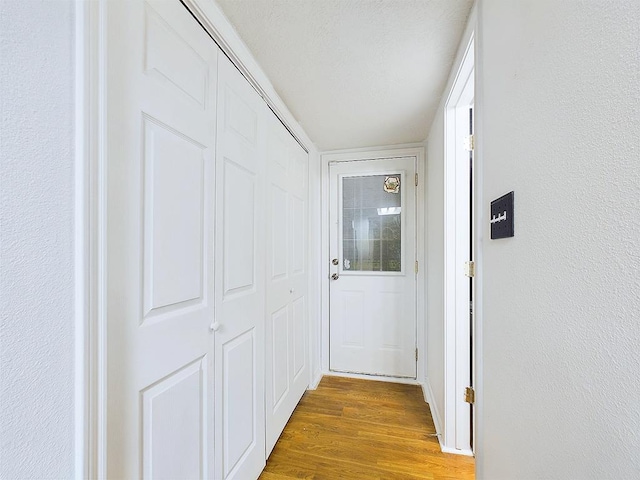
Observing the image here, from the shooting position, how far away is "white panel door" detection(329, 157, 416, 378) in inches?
105

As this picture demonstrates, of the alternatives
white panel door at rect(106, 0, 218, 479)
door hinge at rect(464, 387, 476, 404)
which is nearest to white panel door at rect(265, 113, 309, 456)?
white panel door at rect(106, 0, 218, 479)

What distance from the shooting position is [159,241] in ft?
2.80

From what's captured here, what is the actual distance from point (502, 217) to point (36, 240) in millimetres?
1173

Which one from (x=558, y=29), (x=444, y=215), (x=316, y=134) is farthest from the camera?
(x=316, y=134)

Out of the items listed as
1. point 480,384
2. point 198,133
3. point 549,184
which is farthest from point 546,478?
point 198,133

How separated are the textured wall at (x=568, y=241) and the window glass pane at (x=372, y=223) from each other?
1758 mm

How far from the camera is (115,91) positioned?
2.31 ft

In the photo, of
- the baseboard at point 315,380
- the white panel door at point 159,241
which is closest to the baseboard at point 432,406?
the baseboard at point 315,380

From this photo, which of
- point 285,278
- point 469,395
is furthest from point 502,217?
point 285,278

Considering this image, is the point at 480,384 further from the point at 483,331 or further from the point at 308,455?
the point at 308,455

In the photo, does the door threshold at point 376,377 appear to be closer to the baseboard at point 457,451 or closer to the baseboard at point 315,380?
the baseboard at point 315,380

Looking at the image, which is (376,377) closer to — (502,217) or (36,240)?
(502,217)

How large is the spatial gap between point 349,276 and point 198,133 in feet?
6.76

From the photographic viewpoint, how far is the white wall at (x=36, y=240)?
0.53m
